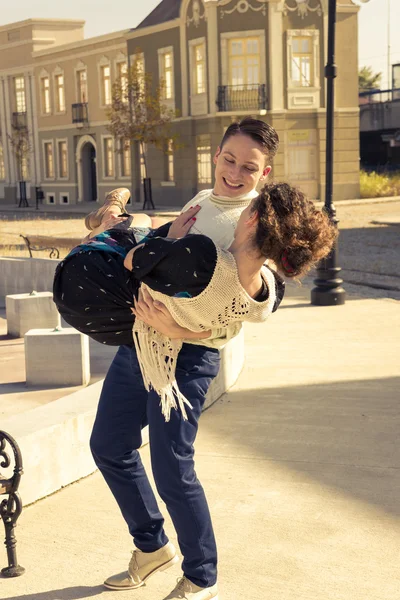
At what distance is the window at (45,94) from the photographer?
48875mm

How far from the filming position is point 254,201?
3.10m

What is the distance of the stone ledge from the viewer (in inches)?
182

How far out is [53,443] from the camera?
15.7 ft

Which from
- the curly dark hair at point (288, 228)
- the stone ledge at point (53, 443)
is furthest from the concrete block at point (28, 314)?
the curly dark hair at point (288, 228)

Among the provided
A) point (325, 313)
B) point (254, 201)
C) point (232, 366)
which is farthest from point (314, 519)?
point (325, 313)

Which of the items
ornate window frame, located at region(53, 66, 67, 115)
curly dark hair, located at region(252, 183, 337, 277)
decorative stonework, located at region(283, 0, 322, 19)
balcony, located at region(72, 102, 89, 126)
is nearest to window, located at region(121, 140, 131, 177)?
balcony, located at region(72, 102, 89, 126)

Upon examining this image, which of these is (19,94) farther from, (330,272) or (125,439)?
(125,439)

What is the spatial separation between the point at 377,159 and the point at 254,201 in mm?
48263

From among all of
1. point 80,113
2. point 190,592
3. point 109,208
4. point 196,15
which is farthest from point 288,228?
point 80,113

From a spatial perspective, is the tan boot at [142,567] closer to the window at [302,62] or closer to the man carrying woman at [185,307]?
the man carrying woman at [185,307]

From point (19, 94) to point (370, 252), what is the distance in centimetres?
3692

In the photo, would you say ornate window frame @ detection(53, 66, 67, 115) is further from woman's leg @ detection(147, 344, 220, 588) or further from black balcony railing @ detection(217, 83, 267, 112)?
woman's leg @ detection(147, 344, 220, 588)

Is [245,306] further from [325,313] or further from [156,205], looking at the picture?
[156,205]

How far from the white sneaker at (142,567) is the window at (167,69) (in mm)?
37905
